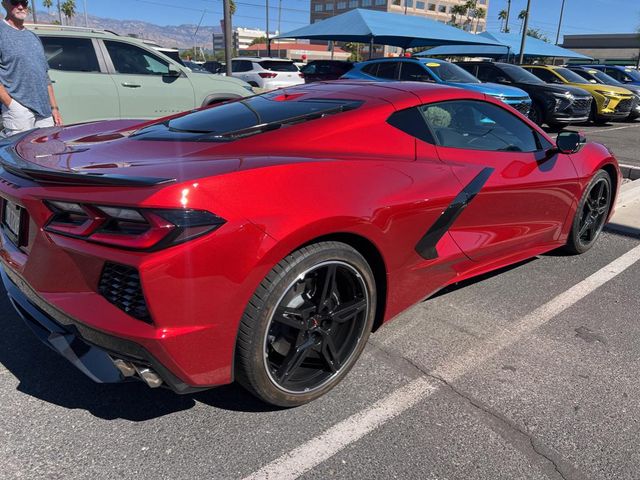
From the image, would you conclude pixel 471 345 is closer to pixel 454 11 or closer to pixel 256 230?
pixel 256 230

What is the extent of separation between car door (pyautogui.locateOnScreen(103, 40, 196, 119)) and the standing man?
232 cm

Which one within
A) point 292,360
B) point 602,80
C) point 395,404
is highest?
point 602,80

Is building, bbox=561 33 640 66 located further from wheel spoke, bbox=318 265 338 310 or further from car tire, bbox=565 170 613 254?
wheel spoke, bbox=318 265 338 310

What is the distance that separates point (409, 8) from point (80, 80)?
102 m

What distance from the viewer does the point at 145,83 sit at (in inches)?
278

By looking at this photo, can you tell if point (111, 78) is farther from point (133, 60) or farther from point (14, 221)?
point (14, 221)

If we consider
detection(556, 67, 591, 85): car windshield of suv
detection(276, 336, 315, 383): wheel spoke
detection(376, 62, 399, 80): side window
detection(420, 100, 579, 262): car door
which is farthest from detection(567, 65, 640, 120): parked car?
detection(276, 336, 315, 383): wheel spoke

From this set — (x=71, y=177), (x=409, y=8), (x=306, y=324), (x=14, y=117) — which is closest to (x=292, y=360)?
(x=306, y=324)

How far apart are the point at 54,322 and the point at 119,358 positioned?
387 mm

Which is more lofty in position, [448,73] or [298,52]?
[448,73]

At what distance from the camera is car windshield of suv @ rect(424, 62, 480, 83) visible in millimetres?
11259

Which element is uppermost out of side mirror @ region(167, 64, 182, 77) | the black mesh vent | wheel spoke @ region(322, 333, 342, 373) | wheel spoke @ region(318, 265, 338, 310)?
side mirror @ region(167, 64, 182, 77)

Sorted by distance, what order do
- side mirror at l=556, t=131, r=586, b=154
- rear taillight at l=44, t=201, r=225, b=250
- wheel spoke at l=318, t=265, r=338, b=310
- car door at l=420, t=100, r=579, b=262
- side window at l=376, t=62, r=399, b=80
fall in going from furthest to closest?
side window at l=376, t=62, r=399, b=80 → side mirror at l=556, t=131, r=586, b=154 → car door at l=420, t=100, r=579, b=262 → wheel spoke at l=318, t=265, r=338, b=310 → rear taillight at l=44, t=201, r=225, b=250

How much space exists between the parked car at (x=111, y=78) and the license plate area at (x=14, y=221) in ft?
15.2
